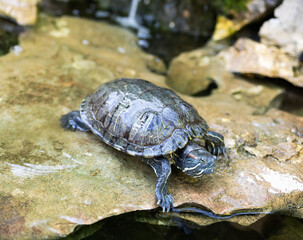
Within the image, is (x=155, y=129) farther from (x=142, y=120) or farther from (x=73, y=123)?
(x=73, y=123)

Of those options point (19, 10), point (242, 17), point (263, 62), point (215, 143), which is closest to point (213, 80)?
point (263, 62)

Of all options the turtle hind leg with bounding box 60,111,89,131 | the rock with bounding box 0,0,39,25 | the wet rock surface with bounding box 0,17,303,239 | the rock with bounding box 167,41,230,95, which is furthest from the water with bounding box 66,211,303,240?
the rock with bounding box 0,0,39,25

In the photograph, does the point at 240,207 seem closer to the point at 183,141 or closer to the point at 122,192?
the point at 183,141

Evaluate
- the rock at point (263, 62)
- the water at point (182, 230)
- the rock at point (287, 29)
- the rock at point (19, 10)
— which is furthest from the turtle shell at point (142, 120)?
the rock at point (19, 10)

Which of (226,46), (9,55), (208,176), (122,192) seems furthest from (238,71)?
(9,55)

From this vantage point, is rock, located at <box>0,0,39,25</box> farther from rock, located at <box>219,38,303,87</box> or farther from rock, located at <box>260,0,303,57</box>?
rock, located at <box>260,0,303,57</box>

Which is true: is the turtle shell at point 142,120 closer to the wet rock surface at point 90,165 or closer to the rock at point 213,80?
the wet rock surface at point 90,165

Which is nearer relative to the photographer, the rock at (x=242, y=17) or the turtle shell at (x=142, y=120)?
the turtle shell at (x=142, y=120)
